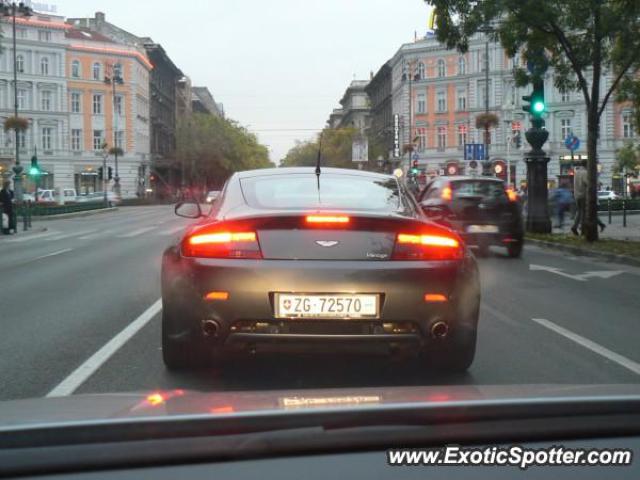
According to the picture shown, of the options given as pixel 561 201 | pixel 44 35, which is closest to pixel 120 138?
pixel 44 35

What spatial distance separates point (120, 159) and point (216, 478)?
87.9 m

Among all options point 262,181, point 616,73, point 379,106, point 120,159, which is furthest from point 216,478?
point 379,106

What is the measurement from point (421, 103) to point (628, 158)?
2675 centimetres

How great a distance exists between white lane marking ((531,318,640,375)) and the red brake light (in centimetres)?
246

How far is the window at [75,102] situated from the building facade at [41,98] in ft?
3.06

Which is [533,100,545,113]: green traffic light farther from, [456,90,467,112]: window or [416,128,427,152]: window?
[416,128,427,152]: window

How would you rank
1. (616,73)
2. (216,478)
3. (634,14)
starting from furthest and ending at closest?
(616,73)
(634,14)
(216,478)

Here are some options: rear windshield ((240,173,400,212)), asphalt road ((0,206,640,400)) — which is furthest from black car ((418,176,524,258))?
rear windshield ((240,173,400,212))

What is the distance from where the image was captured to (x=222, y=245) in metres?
4.92

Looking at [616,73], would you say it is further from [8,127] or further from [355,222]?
[8,127]

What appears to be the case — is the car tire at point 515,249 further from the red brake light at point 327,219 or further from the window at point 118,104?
the window at point 118,104

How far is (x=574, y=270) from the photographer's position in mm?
13672

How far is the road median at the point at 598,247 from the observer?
49.7ft

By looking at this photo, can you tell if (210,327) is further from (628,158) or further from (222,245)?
(628,158)
